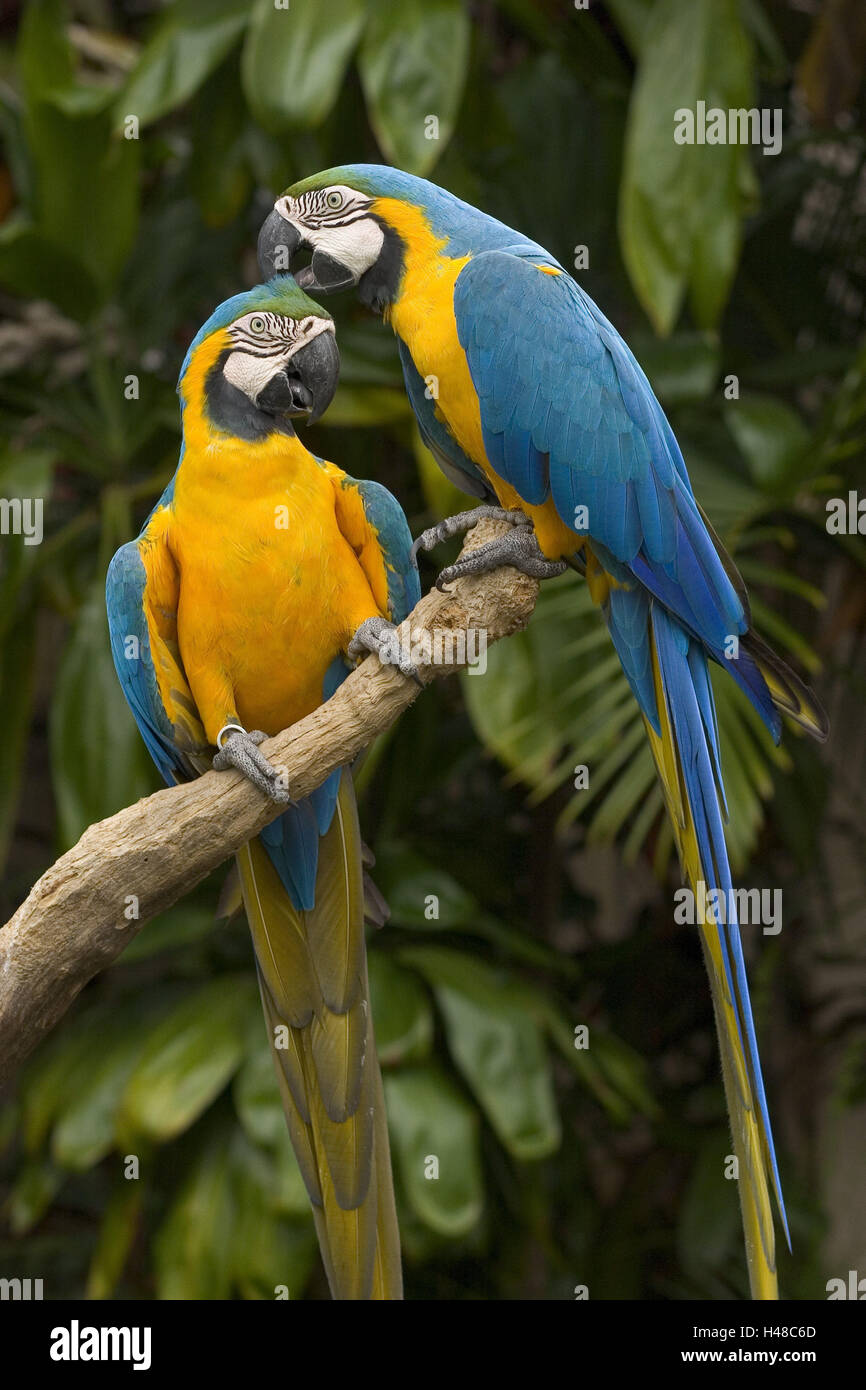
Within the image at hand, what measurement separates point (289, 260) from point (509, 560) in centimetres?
32

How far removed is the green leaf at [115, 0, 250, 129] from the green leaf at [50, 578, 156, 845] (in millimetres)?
756

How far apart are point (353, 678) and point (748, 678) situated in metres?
0.32

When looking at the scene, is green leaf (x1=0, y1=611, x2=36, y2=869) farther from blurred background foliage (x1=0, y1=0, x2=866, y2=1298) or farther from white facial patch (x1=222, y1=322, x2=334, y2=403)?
white facial patch (x1=222, y1=322, x2=334, y2=403)

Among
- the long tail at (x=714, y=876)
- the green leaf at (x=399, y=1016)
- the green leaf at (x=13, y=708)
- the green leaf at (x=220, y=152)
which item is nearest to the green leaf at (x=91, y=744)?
the green leaf at (x=13, y=708)

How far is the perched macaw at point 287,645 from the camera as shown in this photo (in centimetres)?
106

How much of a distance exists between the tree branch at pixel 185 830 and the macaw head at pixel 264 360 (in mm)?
186

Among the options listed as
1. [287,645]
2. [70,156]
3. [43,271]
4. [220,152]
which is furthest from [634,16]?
[287,645]

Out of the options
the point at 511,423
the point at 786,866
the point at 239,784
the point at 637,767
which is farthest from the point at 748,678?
the point at 786,866

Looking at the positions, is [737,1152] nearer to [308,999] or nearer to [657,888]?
[308,999]

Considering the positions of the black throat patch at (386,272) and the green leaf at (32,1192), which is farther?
the green leaf at (32,1192)

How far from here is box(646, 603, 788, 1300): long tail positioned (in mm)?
948

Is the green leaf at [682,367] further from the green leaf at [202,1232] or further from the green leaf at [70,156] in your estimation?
the green leaf at [202,1232]

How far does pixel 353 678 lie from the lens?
3.52 ft

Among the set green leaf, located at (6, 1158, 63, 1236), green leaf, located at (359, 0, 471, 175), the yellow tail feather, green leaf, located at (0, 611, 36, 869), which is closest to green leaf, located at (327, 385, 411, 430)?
green leaf, located at (359, 0, 471, 175)
